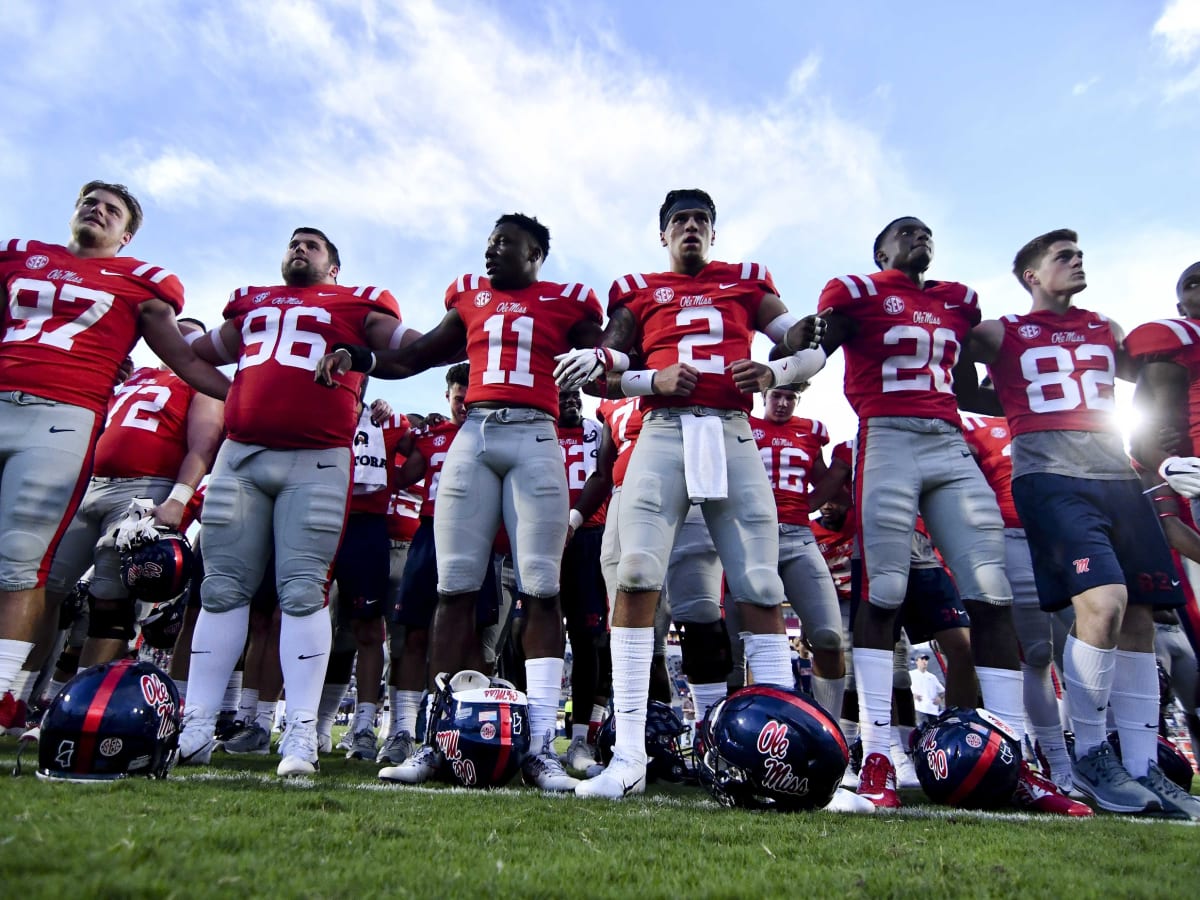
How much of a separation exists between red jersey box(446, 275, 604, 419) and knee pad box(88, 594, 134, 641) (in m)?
2.46

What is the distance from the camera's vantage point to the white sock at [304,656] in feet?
13.0

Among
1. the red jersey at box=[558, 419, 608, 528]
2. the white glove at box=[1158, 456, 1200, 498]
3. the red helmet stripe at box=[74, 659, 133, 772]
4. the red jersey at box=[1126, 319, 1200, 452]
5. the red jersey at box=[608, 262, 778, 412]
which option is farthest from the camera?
the red jersey at box=[558, 419, 608, 528]

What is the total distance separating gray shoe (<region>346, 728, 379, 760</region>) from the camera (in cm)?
588

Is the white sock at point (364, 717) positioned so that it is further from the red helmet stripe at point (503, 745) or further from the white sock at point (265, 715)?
the red helmet stripe at point (503, 745)

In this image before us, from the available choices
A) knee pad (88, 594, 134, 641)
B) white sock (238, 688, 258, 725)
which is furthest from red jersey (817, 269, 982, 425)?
white sock (238, 688, 258, 725)

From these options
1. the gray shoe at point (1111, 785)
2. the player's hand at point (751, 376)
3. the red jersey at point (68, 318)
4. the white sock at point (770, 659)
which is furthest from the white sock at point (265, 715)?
the gray shoe at point (1111, 785)

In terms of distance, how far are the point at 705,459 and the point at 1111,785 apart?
249 centimetres

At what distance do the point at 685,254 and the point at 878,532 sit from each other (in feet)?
6.00

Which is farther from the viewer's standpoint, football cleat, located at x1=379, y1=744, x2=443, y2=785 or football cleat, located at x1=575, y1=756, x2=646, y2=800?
football cleat, located at x1=379, y1=744, x2=443, y2=785

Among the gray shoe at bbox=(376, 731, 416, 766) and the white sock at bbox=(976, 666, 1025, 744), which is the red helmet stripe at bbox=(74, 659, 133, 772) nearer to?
the gray shoe at bbox=(376, 731, 416, 766)

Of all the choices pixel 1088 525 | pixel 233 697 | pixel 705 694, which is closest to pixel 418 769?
pixel 705 694

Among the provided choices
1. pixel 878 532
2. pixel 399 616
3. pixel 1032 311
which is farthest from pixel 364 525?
pixel 1032 311

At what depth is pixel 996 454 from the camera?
6.20 metres

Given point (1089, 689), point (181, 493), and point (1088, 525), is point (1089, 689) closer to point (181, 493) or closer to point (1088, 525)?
point (1088, 525)
